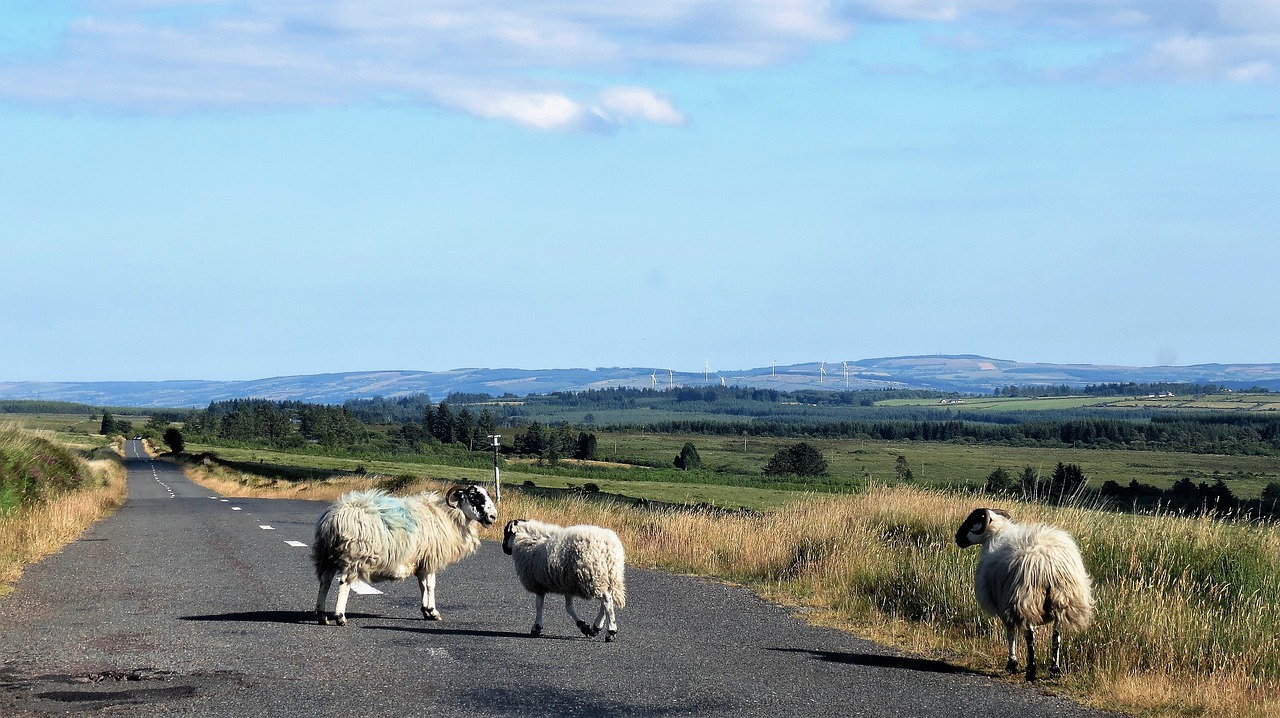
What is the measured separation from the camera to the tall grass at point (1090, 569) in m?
11.1

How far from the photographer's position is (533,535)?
13.2 meters

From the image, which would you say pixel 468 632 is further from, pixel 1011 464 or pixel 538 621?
pixel 1011 464

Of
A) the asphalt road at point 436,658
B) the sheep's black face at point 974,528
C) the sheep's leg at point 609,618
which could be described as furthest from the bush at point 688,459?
the sheep's black face at point 974,528

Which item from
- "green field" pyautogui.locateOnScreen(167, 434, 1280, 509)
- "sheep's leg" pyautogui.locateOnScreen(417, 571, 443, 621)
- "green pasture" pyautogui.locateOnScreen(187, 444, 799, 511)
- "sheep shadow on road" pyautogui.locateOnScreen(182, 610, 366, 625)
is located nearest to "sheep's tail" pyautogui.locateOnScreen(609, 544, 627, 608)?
"sheep's leg" pyautogui.locateOnScreen(417, 571, 443, 621)

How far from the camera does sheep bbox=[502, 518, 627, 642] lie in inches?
483

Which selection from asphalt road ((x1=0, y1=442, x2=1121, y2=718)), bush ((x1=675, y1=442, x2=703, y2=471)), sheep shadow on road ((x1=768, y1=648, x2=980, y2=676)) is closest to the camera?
asphalt road ((x1=0, y1=442, x2=1121, y2=718))

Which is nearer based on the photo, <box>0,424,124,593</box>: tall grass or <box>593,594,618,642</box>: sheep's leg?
<box>593,594,618,642</box>: sheep's leg

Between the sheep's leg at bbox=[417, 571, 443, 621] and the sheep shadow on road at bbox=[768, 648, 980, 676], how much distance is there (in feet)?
11.9

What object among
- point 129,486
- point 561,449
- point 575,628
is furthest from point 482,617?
point 561,449

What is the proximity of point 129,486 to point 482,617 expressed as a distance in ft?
173

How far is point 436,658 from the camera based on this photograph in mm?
11359

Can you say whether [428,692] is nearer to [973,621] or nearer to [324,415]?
[973,621]

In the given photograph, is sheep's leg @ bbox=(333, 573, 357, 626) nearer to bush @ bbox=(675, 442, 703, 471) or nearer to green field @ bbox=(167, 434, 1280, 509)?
green field @ bbox=(167, 434, 1280, 509)

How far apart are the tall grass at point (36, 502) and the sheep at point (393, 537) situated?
5.47 metres
